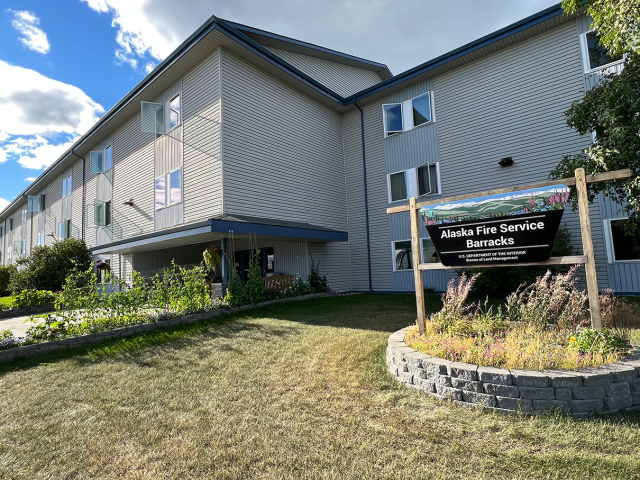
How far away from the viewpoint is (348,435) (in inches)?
124

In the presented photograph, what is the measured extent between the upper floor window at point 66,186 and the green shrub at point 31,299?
12.2 m

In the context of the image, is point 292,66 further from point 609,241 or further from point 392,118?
point 609,241

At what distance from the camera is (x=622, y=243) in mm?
9820

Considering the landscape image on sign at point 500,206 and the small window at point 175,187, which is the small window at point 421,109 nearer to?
the small window at point 175,187

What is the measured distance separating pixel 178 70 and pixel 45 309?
10357mm

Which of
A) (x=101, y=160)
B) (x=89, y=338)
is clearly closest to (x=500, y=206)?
(x=89, y=338)

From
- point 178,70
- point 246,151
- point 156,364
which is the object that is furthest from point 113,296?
point 178,70

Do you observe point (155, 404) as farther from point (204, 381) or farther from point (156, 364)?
point (156, 364)

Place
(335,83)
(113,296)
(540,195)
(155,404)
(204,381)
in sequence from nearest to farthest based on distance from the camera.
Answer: (155,404) < (540,195) < (204,381) < (113,296) < (335,83)

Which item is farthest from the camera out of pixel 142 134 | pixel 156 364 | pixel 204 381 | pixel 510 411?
pixel 142 134

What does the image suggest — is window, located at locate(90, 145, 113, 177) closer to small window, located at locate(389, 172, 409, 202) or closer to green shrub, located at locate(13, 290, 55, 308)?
green shrub, located at locate(13, 290, 55, 308)

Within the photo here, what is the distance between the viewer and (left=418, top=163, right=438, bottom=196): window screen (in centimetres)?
1333

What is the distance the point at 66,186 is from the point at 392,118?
71.4ft

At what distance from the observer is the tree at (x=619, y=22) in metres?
5.63
